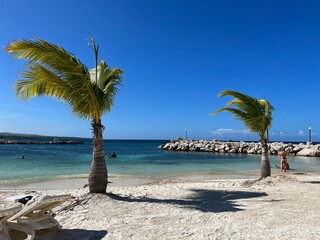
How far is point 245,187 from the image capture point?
10.5 m

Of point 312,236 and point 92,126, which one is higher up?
point 92,126

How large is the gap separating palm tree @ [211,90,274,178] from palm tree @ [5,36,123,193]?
528 centimetres

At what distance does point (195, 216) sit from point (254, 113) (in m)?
7.05

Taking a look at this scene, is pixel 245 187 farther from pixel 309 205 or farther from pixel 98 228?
pixel 98 228

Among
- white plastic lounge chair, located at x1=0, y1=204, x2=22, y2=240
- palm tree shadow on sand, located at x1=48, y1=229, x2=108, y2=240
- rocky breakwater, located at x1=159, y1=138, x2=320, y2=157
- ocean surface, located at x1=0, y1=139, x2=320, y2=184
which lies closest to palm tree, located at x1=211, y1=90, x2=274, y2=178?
ocean surface, located at x1=0, y1=139, x2=320, y2=184

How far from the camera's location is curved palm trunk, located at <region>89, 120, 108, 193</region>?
27.1 ft

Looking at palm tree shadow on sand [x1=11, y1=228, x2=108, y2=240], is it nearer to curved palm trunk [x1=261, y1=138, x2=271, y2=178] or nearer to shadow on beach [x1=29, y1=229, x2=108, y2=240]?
shadow on beach [x1=29, y1=229, x2=108, y2=240]

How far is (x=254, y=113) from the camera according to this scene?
12281 millimetres

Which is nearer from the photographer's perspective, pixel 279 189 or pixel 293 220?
pixel 293 220

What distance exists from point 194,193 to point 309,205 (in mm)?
3231

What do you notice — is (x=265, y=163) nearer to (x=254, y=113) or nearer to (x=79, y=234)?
(x=254, y=113)

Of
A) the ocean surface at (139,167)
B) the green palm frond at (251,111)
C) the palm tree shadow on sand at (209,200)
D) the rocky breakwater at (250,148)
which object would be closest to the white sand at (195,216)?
the palm tree shadow on sand at (209,200)

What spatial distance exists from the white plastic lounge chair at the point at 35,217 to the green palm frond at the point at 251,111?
27.7ft

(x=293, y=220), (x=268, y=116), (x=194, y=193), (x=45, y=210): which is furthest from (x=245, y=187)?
(x=45, y=210)
